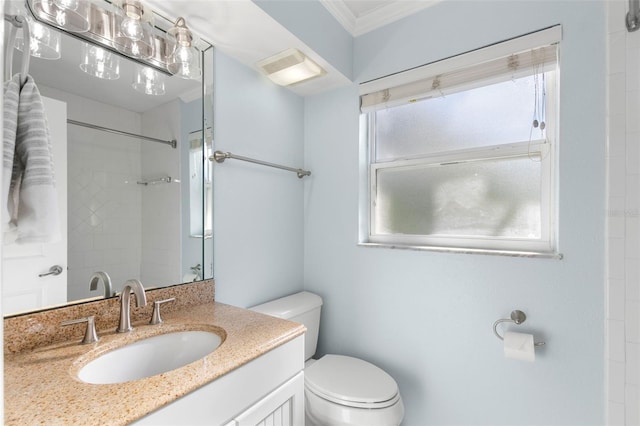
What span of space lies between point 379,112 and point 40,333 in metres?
1.78

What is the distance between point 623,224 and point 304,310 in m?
1.40

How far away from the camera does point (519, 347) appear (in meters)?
1.21

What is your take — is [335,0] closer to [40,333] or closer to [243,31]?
[243,31]

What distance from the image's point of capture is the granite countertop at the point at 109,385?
62 centimetres

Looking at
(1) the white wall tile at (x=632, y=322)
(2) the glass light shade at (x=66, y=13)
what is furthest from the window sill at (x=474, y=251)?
(2) the glass light shade at (x=66, y=13)

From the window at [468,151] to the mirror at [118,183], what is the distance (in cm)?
93

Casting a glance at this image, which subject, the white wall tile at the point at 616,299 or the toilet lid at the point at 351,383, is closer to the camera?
the white wall tile at the point at 616,299

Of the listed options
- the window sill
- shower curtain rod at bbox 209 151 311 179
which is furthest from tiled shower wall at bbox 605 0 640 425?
shower curtain rod at bbox 209 151 311 179

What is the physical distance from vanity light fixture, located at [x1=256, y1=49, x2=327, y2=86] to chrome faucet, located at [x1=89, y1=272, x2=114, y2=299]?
117cm

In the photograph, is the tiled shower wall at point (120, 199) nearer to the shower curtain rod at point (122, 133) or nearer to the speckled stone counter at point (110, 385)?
the shower curtain rod at point (122, 133)

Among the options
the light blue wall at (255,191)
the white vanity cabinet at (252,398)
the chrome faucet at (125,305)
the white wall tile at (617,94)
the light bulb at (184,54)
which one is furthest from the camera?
the light blue wall at (255,191)

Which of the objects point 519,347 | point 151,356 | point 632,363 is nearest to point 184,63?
point 151,356

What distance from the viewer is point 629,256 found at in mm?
1096

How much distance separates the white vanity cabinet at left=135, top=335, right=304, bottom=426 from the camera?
2.36 ft
